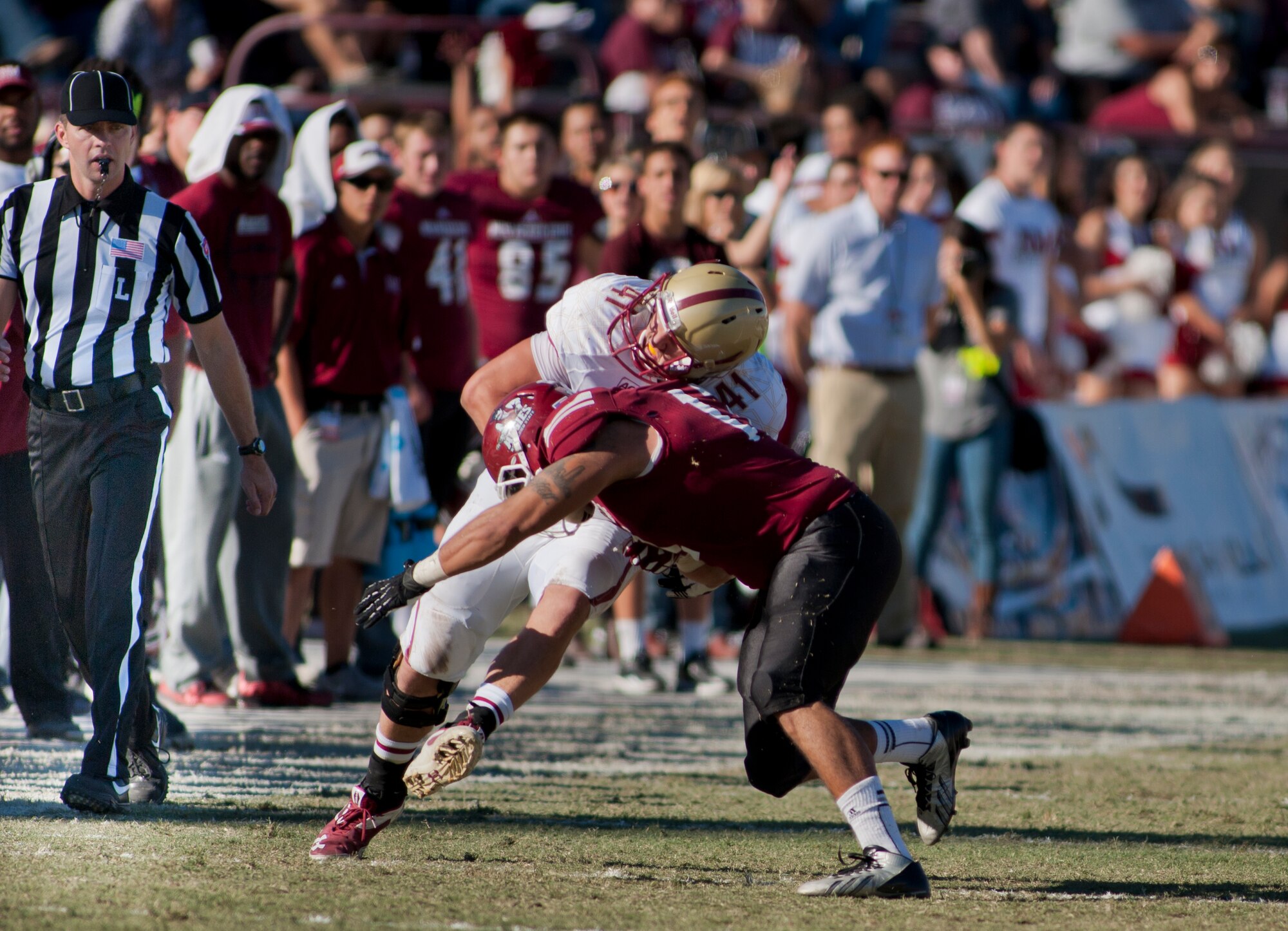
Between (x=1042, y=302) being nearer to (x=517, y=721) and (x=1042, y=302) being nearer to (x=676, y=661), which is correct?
(x=676, y=661)

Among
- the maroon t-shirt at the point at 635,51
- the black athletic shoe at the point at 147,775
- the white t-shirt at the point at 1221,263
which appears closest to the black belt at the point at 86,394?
the black athletic shoe at the point at 147,775

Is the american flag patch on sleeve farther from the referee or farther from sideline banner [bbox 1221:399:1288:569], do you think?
sideline banner [bbox 1221:399:1288:569]

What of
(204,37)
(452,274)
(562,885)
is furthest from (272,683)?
(204,37)

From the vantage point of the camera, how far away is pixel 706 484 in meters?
4.55

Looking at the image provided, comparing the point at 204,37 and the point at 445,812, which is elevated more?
the point at 204,37

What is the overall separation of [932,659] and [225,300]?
4.63 meters

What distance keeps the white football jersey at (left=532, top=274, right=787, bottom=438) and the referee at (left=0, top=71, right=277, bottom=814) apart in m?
1.06

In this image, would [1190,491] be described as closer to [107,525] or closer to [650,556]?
[650,556]

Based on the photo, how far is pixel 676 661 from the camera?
31.1 ft

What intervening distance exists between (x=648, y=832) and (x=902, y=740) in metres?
0.86

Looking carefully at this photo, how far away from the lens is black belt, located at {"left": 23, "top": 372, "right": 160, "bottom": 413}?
5.27 meters

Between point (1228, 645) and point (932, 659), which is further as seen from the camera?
point (1228, 645)

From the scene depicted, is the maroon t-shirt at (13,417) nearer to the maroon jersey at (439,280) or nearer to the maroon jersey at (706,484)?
the maroon jersey at (706,484)

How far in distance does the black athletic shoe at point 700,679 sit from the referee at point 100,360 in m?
3.54
